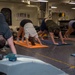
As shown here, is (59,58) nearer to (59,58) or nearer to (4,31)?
(59,58)

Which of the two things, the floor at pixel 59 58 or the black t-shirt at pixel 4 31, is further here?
the floor at pixel 59 58

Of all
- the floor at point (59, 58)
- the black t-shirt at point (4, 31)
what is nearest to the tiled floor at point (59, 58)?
the floor at point (59, 58)

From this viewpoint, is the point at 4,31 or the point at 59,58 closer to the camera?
the point at 4,31

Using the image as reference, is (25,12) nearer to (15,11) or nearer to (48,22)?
(15,11)

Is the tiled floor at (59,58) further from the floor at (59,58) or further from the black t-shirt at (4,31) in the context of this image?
the black t-shirt at (4,31)

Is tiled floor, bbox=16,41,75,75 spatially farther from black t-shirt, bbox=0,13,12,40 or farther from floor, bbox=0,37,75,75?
black t-shirt, bbox=0,13,12,40

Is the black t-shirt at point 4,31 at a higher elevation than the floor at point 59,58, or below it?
higher

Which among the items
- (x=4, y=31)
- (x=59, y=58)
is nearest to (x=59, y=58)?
(x=59, y=58)

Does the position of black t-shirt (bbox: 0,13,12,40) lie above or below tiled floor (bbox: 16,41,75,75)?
above

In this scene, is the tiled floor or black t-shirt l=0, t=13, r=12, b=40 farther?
the tiled floor

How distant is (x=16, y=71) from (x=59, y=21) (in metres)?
12.7

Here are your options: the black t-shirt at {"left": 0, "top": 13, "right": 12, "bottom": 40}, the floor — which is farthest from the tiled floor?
the black t-shirt at {"left": 0, "top": 13, "right": 12, "bottom": 40}

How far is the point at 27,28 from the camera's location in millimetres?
7379

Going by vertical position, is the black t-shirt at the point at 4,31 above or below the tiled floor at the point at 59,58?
above
